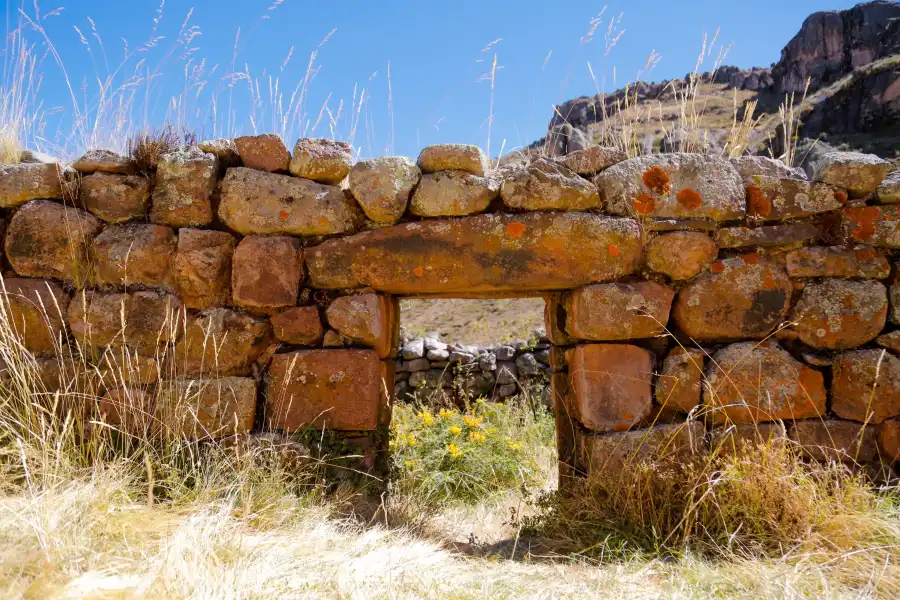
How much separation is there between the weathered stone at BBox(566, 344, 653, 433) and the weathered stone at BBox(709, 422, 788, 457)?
329mm

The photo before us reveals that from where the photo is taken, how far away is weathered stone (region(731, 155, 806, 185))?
2971 mm

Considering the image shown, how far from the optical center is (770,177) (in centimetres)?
296

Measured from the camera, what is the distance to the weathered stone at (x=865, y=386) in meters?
2.81

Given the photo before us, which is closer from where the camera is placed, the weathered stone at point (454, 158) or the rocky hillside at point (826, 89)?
the weathered stone at point (454, 158)

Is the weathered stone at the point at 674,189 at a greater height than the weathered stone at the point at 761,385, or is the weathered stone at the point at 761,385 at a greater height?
the weathered stone at the point at 674,189

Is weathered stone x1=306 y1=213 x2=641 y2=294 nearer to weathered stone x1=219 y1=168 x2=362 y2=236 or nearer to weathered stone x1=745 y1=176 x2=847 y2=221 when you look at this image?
weathered stone x1=219 y1=168 x2=362 y2=236

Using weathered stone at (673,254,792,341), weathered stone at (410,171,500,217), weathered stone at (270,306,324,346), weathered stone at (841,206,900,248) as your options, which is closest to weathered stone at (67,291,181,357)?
weathered stone at (270,306,324,346)

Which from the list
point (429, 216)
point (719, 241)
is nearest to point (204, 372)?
point (429, 216)

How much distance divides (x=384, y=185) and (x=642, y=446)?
1722mm

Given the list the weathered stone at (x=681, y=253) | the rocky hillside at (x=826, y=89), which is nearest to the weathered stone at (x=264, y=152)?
the weathered stone at (x=681, y=253)

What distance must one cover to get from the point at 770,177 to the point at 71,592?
3.19 metres

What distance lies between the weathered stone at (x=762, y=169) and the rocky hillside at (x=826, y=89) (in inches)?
276

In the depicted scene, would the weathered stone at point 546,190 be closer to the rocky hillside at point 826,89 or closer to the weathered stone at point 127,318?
the weathered stone at point 127,318

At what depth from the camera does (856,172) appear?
2.92 metres
